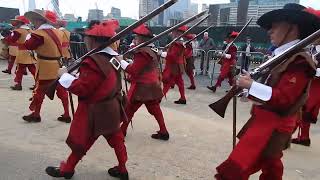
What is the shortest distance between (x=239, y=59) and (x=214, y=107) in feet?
35.5

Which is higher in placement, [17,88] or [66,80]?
[66,80]

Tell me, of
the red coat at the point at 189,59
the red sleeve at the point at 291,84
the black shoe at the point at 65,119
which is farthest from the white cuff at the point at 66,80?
the red coat at the point at 189,59

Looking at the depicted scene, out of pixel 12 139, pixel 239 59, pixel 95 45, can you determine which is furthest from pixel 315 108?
pixel 239 59

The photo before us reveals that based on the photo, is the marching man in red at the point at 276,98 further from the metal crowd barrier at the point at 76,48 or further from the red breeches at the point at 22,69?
the metal crowd barrier at the point at 76,48

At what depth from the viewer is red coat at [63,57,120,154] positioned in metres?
3.71

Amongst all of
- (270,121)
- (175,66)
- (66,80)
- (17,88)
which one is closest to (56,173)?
(66,80)

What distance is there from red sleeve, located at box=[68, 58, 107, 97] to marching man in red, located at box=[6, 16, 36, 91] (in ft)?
17.9

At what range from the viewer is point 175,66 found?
8914 mm

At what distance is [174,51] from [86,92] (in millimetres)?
5493

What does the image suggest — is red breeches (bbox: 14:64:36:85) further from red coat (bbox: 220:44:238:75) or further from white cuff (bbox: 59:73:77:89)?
white cuff (bbox: 59:73:77:89)

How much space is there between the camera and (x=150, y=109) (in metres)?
5.67

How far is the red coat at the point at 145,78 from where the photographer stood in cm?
528

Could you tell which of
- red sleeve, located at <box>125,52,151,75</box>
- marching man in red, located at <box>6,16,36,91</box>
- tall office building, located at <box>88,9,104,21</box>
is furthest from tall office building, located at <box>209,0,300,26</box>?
red sleeve, located at <box>125,52,151,75</box>

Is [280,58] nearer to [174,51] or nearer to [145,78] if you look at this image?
[145,78]
